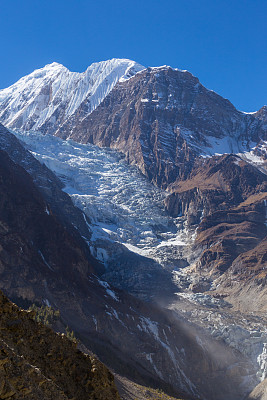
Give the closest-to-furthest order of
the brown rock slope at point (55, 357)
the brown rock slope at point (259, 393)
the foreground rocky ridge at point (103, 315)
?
the brown rock slope at point (55, 357), the foreground rocky ridge at point (103, 315), the brown rock slope at point (259, 393)

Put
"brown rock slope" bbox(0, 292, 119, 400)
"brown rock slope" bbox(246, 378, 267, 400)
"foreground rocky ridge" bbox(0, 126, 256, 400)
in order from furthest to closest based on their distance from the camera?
"brown rock slope" bbox(246, 378, 267, 400) → "foreground rocky ridge" bbox(0, 126, 256, 400) → "brown rock slope" bbox(0, 292, 119, 400)

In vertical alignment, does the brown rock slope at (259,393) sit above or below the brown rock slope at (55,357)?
above

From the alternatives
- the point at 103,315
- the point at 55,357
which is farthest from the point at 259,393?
the point at 55,357

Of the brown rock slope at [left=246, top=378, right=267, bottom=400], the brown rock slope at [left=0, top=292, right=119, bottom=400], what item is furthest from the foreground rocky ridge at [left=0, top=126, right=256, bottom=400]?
the brown rock slope at [left=0, top=292, right=119, bottom=400]

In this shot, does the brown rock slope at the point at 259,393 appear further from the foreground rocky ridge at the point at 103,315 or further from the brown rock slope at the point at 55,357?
the brown rock slope at the point at 55,357

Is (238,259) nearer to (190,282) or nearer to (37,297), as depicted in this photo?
(190,282)

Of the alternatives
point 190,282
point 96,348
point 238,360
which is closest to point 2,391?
point 96,348

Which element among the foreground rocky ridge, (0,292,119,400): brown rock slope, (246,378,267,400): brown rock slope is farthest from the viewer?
(246,378,267,400): brown rock slope

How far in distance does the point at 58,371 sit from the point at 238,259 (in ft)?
586

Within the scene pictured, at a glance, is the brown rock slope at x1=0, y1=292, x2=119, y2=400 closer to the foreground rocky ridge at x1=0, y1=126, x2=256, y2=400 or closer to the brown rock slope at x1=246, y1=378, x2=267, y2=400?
the foreground rocky ridge at x1=0, y1=126, x2=256, y2=400

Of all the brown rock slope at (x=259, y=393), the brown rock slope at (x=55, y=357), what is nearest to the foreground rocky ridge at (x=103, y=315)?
the brown rock slope at (x=259, y=393)

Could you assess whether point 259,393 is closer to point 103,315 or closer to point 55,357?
point 103,315

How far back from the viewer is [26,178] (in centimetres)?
13975

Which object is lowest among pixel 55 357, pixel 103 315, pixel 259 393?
pixel 55 357
